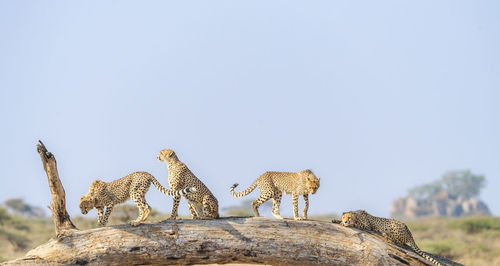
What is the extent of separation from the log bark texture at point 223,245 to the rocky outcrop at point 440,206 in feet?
228

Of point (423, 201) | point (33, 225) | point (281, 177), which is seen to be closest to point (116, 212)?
point (33, 225)

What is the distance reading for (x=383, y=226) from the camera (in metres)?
11.8

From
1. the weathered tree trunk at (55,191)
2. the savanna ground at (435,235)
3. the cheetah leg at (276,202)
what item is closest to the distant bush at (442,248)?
the savanna ground at (435,235)

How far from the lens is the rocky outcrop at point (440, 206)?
80.7 meters

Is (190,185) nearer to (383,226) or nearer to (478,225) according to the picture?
(383,226)

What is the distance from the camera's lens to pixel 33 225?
3117 cm

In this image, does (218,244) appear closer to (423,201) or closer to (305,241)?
(305,241)

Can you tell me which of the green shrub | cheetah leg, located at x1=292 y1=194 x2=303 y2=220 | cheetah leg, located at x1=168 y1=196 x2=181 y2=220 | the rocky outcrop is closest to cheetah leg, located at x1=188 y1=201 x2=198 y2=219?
cheetah leg, located at x1=168 y1=196 x2=181 y2=220

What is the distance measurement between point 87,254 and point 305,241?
113 inches

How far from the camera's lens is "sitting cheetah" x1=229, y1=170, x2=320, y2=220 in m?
11.8

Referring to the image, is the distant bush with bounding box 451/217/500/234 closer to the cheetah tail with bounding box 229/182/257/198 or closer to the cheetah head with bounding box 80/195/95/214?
the cheetah tail with bounding box 229/182/257/198

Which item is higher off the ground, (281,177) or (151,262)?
(281,177)

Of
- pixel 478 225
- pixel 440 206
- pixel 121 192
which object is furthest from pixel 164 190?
pixel 440 206

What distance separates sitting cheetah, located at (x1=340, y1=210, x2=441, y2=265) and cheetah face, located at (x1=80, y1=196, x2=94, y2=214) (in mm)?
3499
